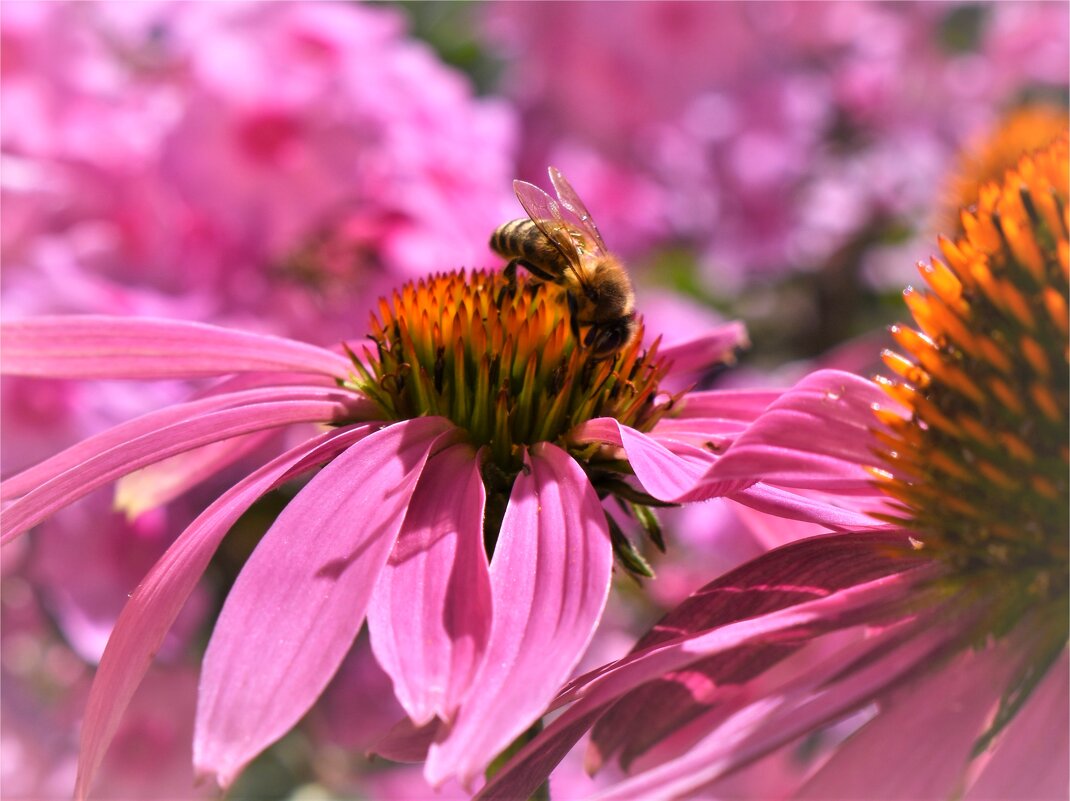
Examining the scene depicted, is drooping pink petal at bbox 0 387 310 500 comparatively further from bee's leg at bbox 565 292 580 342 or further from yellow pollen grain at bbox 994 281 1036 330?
yellow pollen grain at bbox 994 281 1036 330

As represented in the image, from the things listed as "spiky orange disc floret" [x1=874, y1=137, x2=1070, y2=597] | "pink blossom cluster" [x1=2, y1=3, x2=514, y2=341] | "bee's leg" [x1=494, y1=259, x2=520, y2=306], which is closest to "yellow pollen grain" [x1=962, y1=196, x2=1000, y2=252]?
"spiky orange disc floret" [x1=874, y1=137, x2=1070, y2=597]

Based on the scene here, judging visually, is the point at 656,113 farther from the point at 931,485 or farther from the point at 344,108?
the point at 931,485

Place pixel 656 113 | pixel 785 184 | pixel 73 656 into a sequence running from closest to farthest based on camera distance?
pixel 73 656 < pixel 656 113 < pixel 785 184

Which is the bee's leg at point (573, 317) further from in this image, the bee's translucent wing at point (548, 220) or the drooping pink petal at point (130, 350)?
the drooping pink petal at point (130, 350)

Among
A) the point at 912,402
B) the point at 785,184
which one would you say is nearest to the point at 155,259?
the point at 912,402

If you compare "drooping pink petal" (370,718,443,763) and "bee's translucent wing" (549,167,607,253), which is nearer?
"drooping pink petal" (370,718,443,763)

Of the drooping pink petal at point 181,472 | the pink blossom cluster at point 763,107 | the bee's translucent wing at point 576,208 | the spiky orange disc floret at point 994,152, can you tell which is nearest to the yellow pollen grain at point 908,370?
the bee's translucent wing at point 576,208

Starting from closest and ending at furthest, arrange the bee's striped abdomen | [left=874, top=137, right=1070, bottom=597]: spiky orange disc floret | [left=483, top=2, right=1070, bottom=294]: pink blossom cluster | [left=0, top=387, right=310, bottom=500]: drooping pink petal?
[left=874, top=137, right=1070, bottom=597]: spiky orange disc floret < [left=0, top=387, right=310, bottom=500]: drooping pink petal < the bee's striped abdomen < [left=483, top=2, right=1070, bottom=294]: pink blossom cluster
